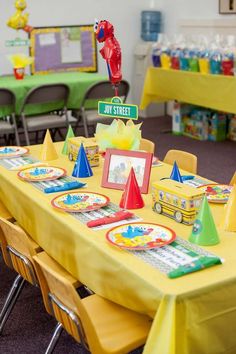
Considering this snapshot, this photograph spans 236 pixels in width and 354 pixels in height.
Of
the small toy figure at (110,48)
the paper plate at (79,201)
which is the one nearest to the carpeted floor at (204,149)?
the small toy figure at (110,48)

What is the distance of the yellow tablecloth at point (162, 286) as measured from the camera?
162 cm

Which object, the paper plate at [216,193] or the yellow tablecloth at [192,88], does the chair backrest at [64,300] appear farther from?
the yellow tablecloth at [192,88]

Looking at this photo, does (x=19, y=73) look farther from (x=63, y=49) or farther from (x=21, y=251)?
(x=21, y=251)

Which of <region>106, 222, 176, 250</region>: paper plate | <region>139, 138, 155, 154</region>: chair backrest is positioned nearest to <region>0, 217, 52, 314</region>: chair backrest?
<region>106, 222, 176, 250</region>: paper plate

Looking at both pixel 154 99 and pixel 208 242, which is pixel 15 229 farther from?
pixel 154 99

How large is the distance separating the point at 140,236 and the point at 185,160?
121 centimetres

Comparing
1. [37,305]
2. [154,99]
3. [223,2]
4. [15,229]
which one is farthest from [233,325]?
[223,2]

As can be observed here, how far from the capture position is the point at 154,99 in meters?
6.70

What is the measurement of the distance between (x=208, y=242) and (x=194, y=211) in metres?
0.20

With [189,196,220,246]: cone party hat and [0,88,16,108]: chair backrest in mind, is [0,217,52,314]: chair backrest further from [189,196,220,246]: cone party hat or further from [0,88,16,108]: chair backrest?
[0,88,16,108]: chair backrest

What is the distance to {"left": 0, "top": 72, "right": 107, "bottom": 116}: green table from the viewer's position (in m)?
5.41

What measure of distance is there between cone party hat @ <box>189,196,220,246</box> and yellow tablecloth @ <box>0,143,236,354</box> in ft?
0.10

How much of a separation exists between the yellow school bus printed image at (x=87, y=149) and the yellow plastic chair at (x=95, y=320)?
1.00 metres

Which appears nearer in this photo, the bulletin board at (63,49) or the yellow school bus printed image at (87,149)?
the yellow school bus printed image at (87,149)
